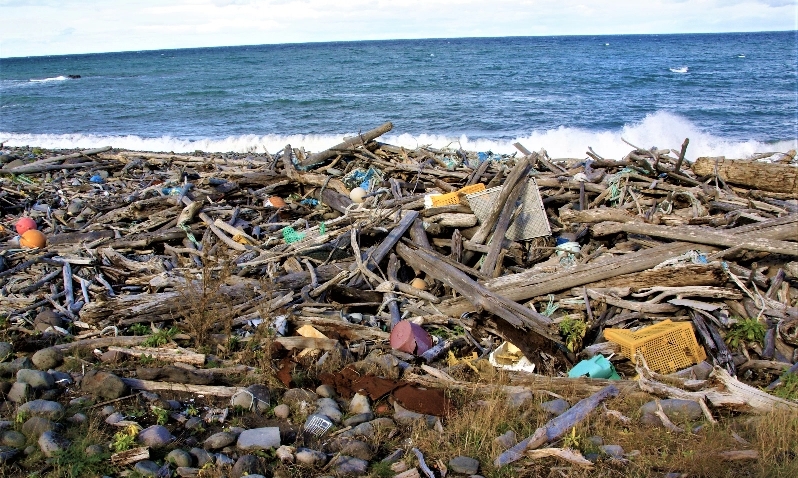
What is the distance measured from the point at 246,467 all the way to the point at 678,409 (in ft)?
9.02

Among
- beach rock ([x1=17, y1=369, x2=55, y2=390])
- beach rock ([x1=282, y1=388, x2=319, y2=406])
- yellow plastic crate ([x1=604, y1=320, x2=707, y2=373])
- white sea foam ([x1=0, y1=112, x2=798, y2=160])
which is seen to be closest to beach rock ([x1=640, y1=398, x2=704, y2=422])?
yellow plastic crate ([x1=604, y1=320, x2=707, y2=373])

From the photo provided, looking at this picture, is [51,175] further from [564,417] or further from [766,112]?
[766,112]

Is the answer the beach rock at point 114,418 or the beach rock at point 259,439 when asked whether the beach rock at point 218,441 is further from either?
the beach rock at point 114,418

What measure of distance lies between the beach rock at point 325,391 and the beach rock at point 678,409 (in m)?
2.11

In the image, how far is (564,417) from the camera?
3.72 metres

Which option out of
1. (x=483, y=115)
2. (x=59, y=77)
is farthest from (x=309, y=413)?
(x=59, y=77)

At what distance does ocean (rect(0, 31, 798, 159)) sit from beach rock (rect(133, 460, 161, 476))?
10.9m

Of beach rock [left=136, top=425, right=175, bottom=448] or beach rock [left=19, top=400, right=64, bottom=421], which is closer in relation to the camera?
beach rock [left=136, top=425, right=175, bottom=448]

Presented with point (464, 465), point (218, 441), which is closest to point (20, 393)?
point (218, 441)

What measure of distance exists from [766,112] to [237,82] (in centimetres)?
3408

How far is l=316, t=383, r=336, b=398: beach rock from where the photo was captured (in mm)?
4219

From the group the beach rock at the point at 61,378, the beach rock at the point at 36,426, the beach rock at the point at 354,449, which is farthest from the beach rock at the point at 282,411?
the beach rock at the point at 61,378

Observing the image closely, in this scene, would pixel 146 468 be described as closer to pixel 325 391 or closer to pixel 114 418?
pixel 114 418

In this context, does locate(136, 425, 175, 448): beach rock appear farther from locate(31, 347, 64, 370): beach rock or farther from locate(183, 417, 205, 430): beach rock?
locate(31, 347, 64, 370): beach rock
